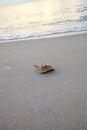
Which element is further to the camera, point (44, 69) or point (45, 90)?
point (44, 69)

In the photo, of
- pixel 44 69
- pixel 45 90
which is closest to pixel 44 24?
pixel 44 69

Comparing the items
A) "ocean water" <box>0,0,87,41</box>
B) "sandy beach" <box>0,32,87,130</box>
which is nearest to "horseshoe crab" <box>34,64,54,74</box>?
"sandy beach" <box>0,32,87,130</box>

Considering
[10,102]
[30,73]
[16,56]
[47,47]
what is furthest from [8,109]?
[47,47]

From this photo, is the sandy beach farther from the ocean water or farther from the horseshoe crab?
the ocean water

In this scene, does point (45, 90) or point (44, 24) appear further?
point (44, 24)

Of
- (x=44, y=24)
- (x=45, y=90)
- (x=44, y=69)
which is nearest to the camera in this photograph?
(x=45, y=90)

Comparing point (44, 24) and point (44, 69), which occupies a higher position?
point (44, 69)

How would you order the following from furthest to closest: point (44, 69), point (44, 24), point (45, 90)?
1. point (44, 24)
2. point (44, 69)
3. point (45, 90)

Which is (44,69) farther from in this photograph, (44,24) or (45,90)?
(44,24)

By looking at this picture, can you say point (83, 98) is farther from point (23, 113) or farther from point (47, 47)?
point (47, 47)
